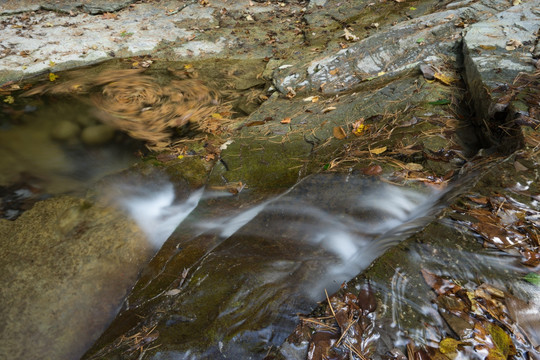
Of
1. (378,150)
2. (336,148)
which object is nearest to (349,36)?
(336,148)

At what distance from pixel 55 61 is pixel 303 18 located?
15.8ft

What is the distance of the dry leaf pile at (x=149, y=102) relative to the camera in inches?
180

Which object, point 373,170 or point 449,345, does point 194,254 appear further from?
point 449,345

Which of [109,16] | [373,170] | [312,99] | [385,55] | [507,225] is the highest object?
[109,16]

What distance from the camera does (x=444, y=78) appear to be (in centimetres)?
371

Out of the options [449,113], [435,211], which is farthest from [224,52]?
[435,211]

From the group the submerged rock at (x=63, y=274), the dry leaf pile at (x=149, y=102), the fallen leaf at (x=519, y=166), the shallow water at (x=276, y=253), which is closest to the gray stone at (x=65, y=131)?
the dry leaf pile at (x=149, y=102)

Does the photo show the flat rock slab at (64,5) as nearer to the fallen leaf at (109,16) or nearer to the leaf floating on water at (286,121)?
the fallen leaf at (109,16)

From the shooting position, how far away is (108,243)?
120 inches

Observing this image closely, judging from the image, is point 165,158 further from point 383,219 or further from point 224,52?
point 224,52

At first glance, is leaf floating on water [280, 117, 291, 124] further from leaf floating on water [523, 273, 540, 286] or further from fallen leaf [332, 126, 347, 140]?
leaf floating on water [523, 273, 540, 286]

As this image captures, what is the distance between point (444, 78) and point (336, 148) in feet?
5.12

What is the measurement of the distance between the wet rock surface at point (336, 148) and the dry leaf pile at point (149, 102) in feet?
1.41

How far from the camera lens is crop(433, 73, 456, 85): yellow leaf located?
3.66 m
